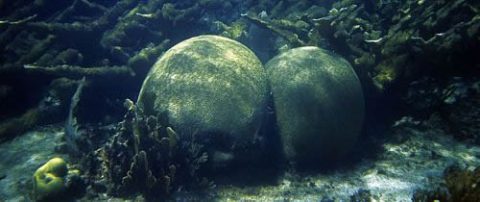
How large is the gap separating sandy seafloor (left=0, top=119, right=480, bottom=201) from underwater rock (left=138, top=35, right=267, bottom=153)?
85 centimetres

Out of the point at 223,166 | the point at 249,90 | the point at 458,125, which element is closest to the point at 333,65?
the point at 249,90

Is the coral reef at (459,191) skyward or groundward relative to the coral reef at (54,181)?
skyward

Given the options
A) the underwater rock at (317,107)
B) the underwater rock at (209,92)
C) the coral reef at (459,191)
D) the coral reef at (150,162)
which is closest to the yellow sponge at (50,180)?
the coral reef at (150,162)

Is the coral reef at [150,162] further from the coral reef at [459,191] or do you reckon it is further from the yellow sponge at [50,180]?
the coral reef at [459,191]

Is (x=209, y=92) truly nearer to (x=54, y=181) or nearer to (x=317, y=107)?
(x=317, y=107)

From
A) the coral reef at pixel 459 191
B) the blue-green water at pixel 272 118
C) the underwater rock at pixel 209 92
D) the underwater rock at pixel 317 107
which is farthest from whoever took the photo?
the underwater rock at pixel 317 107

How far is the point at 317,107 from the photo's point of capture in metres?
5.26

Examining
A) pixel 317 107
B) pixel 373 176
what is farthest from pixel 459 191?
pixel 317 107

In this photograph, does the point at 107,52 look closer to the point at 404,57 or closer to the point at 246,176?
the point at 246,176

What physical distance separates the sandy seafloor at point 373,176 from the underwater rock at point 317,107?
0.43 meters

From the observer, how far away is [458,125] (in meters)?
5.12

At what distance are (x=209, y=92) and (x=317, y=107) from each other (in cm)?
176

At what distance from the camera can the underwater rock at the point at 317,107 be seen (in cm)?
519

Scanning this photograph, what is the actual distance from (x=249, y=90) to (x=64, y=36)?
4.88 metres
